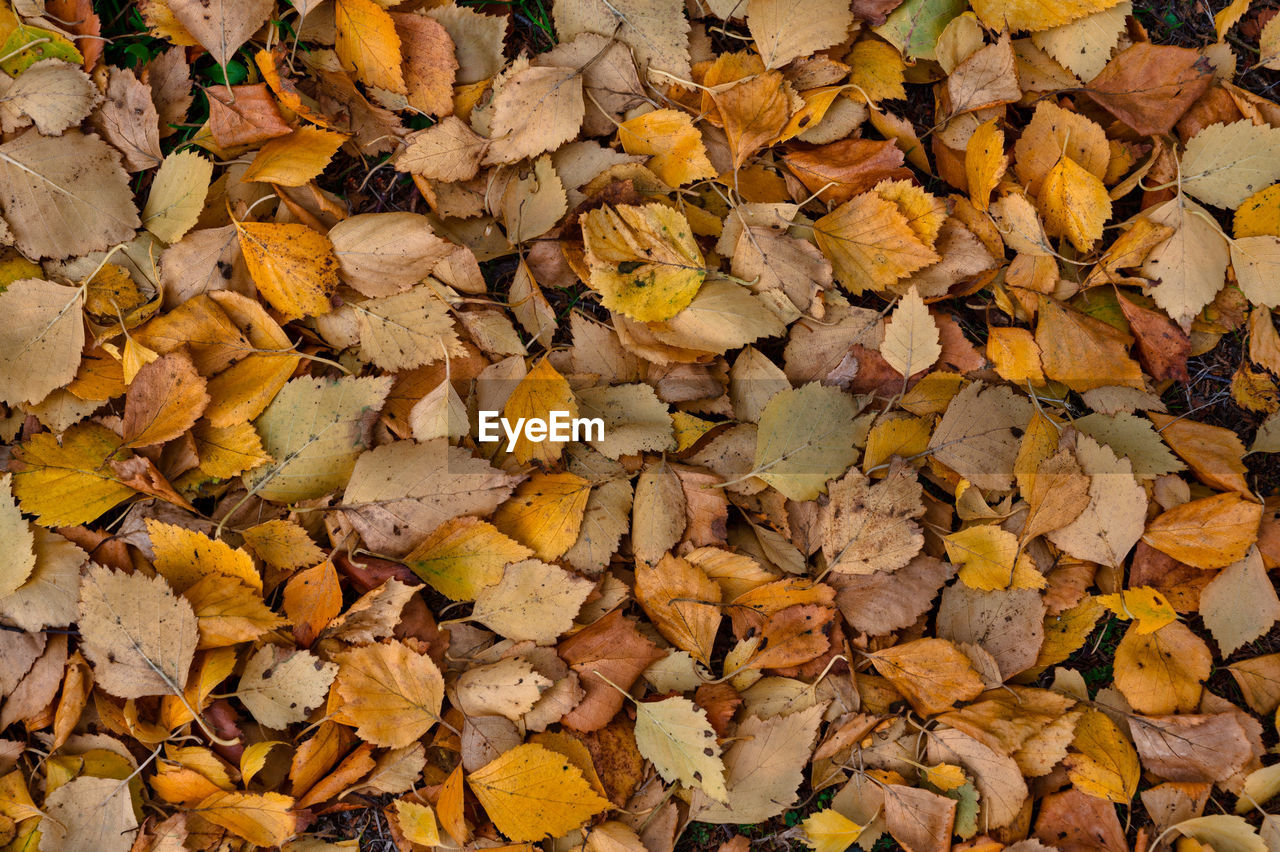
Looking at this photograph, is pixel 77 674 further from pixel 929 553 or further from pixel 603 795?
pixel 929 553

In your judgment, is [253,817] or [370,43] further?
[370,43]

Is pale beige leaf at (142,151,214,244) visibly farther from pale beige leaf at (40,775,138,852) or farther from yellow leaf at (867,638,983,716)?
yellow leaf at (867,638,983,716)

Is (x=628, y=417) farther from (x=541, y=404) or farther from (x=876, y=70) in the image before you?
(x=876, y=70)

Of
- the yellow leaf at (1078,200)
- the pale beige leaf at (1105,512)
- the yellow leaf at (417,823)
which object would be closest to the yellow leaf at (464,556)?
the yellow leaf at (417,823)

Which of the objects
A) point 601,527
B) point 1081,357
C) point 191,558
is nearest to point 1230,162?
point 1081,357

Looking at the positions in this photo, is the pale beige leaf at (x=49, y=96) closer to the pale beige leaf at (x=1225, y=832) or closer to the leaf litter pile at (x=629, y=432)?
the leaf litter pile at (x=629, y=432)

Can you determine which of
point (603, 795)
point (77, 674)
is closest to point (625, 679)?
point (603, 795)
